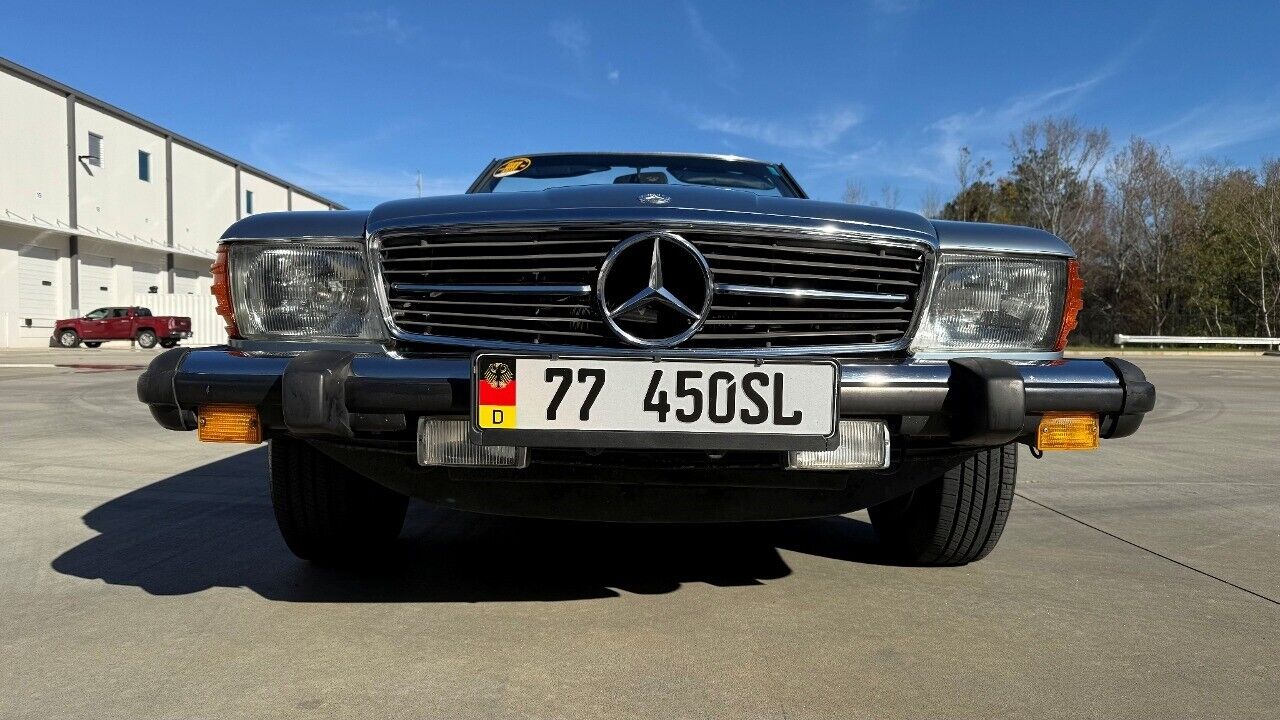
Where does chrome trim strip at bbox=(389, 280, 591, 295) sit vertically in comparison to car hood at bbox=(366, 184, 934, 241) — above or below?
below

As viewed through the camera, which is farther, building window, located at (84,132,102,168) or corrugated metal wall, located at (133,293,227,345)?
corrugated metal wall, located at (133,293,227,345)

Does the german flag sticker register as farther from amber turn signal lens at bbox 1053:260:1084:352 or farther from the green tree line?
the green tree line

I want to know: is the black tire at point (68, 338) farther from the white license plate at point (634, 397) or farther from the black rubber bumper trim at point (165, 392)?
the white license plate at point (634, 397)

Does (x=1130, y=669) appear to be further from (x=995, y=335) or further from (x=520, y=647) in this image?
(x=520, y=647)

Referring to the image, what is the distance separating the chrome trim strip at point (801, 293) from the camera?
2148mm

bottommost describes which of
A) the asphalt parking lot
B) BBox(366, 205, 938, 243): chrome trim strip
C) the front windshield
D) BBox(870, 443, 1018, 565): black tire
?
the asphalt parking lot

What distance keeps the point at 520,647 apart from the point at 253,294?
115cm

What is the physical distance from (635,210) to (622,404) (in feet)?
1.63

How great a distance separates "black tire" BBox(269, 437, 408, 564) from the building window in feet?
98.8

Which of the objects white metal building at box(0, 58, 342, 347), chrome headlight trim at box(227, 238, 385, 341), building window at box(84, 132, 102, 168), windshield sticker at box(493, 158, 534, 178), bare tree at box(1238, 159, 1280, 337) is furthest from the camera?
bare tree at box(1238, 159, 1280, 337)

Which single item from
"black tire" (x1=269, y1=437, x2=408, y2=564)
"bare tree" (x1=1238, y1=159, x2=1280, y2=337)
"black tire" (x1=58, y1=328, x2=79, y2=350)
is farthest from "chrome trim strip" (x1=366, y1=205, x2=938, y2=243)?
"bare tree" (x1=1238, y1=159, x2=1280, y2=337)

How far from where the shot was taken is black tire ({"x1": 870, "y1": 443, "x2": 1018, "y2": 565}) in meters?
2.65

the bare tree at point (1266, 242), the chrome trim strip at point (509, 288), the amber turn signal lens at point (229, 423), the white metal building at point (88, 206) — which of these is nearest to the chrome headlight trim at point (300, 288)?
the chrome trim strip at point (509, 288)

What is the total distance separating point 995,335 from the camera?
91.0 inches
